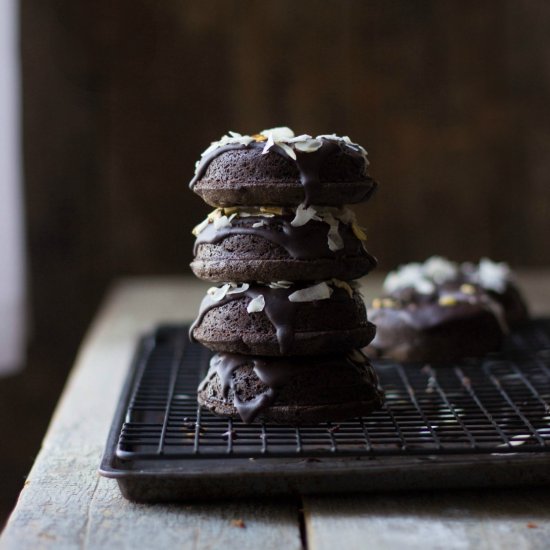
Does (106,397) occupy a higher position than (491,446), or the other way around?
(491,446)

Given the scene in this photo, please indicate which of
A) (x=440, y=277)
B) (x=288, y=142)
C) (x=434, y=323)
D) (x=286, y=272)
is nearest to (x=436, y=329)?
(x=434, y=323)

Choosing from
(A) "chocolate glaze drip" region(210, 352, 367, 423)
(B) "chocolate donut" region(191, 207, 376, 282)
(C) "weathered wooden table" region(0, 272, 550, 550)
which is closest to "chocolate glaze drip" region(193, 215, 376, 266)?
(B) "chocolate donut" region(191, 207, 376, 282)

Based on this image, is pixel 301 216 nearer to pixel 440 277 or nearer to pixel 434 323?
pixel 434 323

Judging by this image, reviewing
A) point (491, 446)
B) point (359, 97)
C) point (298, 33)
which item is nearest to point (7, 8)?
point (298, 33)

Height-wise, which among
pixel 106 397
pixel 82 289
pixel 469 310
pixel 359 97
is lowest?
pixel 82 289

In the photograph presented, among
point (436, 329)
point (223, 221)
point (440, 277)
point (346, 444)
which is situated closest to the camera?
point (346, 444)

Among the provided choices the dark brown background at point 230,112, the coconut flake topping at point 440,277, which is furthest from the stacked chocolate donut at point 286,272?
the dark brown background at point 230,112

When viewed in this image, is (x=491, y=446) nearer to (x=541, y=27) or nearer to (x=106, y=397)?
(x=106, y=397)
